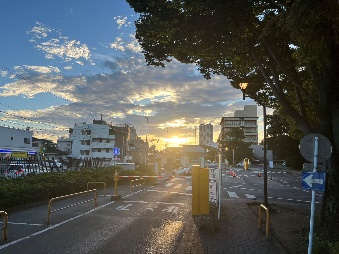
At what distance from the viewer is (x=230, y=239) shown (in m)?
9.52

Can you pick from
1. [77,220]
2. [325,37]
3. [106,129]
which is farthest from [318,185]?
[106,129]

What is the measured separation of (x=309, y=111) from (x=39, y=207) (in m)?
14.8

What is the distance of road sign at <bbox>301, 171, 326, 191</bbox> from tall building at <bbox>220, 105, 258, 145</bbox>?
130493mm

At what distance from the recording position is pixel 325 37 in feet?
30.3

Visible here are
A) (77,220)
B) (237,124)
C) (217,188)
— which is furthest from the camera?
(237,124)

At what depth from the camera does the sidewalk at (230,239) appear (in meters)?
8.38

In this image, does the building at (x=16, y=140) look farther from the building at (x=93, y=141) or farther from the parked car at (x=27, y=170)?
the parked car at (x=27, y=170)

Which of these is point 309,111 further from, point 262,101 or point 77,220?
point 77,220

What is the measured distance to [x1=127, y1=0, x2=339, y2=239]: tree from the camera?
30.0 ft

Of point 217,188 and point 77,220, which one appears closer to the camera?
Result: point 77,220

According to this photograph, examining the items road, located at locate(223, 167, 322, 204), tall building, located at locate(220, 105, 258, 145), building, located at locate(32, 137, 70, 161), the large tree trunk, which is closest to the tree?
the large tree trunk

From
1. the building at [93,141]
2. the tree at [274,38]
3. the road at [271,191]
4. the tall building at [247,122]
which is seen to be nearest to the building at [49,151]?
the building at [93,141]

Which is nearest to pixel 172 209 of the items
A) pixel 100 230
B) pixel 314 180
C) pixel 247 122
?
pixel 100 230

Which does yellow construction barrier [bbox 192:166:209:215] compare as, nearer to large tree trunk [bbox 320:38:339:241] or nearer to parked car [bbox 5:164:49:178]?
large tree trunk [bbox 320:38:339:241]
